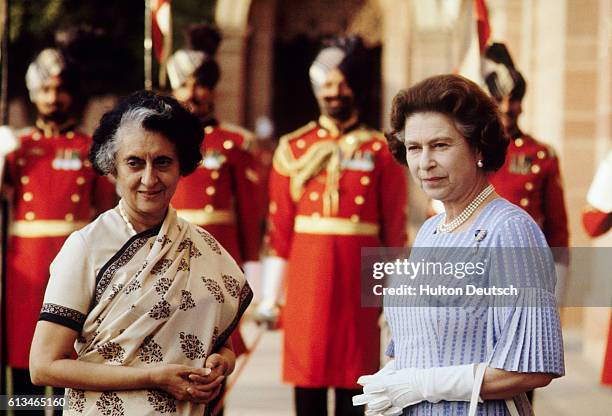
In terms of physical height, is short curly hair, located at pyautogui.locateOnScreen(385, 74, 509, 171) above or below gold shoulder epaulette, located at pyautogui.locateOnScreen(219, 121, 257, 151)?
below

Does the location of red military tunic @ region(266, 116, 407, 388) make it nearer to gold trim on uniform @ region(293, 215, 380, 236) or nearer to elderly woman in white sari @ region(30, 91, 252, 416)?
gold trim on uniform @ region(293, 215, 380, 236)

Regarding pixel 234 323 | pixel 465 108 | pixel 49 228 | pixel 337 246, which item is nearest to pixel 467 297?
pixel 465 108

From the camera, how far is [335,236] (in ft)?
16.8

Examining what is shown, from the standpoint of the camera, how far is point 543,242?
257 cm

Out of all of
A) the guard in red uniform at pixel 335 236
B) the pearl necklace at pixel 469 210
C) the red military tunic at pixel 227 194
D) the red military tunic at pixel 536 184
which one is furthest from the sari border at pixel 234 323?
the red military tunic at pixel 227 194

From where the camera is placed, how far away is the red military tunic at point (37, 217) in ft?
18.1

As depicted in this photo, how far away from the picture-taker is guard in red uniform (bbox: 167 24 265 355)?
5531 millimetres

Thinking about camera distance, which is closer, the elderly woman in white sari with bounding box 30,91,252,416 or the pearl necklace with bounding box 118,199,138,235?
the elderly woman in white sari with bounding box 30,91,252,416

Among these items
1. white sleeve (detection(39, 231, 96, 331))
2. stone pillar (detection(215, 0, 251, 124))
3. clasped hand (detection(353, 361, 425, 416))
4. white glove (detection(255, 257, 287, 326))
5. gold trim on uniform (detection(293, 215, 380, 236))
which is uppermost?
stone pillar (detection(215, 0, 251, 124))

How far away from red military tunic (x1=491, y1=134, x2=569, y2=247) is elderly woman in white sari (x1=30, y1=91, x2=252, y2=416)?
2.38 metres

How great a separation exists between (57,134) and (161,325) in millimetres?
3066

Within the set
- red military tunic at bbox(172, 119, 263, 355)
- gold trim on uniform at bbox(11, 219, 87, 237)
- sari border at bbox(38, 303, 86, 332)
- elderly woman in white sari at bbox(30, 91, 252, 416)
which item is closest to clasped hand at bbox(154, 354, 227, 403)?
elderly woman in white sari at bbox(30, 91, 252, 416)

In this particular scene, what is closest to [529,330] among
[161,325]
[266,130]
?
[161,325]

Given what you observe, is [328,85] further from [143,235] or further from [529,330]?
[529,330]
